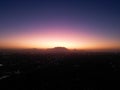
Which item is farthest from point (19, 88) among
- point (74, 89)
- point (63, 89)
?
point (74, 89)

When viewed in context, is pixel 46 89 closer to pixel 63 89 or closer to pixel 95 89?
pixel 63 89

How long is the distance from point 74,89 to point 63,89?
158 inches

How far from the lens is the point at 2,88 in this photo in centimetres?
6525

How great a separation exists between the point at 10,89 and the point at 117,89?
3960 cm

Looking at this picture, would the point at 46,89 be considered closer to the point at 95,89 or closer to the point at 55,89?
the point at 55,89

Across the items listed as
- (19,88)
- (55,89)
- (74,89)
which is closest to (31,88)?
(19,88)

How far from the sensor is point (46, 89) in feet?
206

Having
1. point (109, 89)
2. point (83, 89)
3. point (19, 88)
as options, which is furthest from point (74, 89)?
point (19, 88)

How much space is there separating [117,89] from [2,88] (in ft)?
141

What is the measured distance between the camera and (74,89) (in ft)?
207

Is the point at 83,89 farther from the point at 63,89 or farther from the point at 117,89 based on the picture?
the point at 117,89

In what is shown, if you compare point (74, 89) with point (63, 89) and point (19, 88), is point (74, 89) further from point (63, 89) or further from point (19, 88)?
point (19, 88)

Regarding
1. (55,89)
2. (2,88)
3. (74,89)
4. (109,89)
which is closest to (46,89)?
(55,89)

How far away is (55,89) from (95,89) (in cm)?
1452
